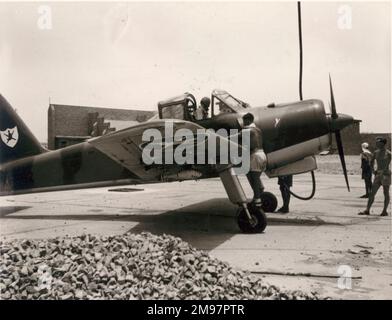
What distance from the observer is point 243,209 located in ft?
23.9

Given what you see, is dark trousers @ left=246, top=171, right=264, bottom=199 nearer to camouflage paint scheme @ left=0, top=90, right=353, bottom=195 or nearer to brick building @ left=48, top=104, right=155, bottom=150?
camouflage paint scheme @ left=0, top=90, right=353, bottom=195

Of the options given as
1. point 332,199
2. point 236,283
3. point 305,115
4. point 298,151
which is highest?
point 305,115

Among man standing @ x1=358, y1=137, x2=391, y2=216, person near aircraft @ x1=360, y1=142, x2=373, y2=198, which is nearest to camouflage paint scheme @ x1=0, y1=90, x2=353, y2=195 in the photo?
man standing @ x1=358, y1=137, x2=391, y2=216

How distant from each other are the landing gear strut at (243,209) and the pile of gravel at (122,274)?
6.87ft

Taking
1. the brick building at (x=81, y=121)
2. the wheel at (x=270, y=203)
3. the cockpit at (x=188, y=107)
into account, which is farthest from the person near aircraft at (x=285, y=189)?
the brick building at (x=81, y=121)

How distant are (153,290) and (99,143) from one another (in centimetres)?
324

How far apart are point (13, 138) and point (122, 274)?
696 centimetres

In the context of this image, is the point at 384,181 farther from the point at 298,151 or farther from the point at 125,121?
the point at 125,121

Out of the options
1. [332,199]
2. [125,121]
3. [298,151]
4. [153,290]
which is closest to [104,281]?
[153,290]

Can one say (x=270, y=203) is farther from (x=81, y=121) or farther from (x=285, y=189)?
(x=81, y=121)

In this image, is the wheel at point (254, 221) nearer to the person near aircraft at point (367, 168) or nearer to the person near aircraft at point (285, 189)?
the person near aircraft at point (285, 189)

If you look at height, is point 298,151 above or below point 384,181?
above

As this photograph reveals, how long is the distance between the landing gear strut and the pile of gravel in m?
2.09

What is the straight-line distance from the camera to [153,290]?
405 cm
